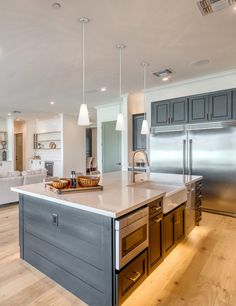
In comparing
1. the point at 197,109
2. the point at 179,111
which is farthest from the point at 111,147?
the point at 197,109

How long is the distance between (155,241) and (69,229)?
81 cm

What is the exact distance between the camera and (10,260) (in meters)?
2.45

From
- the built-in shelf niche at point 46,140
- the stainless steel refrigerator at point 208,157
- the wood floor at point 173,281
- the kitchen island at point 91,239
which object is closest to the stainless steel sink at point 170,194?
the kitchen island at point 91,239

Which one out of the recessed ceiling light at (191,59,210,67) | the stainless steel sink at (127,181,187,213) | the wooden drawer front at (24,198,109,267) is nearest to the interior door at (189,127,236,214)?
the recessed ceiling light at (191,59,210,67)

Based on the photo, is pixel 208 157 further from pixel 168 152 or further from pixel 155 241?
pixel 155 241

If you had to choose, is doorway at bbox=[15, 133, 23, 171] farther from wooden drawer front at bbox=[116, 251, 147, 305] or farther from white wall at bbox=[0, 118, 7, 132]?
wooden drawer front at bbox=[116, 251, 147, 305]

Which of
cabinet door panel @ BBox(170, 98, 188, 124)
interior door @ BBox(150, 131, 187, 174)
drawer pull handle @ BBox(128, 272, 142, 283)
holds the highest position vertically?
cabinet door panel @ BBox(170, 98, 188, 124)

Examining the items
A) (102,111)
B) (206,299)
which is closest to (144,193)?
(206,299)

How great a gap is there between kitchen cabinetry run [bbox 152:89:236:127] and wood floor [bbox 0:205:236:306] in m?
2.24

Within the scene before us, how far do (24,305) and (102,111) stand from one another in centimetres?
564

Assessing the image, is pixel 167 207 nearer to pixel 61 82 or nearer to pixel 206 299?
pixel 206 299

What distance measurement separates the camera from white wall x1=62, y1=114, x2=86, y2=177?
8.41 m

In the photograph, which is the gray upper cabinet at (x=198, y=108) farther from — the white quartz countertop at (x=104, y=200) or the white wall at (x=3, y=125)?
the white wall at (x=3, y=125)

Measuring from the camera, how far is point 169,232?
7.32ft
